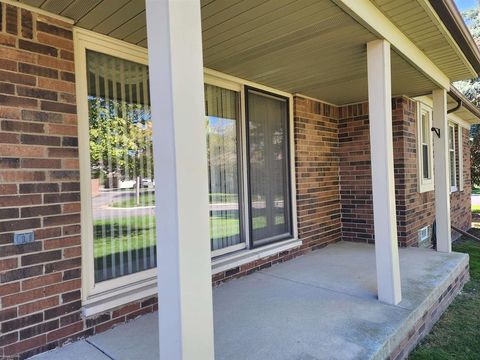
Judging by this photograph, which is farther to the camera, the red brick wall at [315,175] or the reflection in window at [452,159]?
the reflection in window at [452,159]

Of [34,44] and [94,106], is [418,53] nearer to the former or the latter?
[94,106]

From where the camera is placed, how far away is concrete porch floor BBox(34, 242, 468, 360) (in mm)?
2322

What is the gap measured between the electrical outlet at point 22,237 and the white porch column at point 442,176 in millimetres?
4891

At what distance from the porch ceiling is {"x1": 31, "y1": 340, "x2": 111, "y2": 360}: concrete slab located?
2.36 metres

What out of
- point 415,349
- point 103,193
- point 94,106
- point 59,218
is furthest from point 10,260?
point 415,349

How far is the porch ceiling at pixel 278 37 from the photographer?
7.90 ft

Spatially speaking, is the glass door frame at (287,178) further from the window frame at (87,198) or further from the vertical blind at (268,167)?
the window frame at (87,198)

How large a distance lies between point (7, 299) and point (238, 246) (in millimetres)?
2450

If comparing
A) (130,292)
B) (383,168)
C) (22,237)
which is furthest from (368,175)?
(22,237)

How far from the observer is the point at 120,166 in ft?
9.80

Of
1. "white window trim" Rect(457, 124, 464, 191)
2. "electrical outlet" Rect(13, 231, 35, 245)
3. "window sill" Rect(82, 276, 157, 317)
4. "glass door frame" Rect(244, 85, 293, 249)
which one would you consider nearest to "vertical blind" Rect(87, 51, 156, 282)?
"window sill" Rect(82, 276, 157, 317)

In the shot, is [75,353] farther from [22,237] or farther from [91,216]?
[91,216]

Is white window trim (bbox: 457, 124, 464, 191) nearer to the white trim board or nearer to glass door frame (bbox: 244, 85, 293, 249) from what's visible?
glass door frame (bbox: 244, 85, 293, 249)

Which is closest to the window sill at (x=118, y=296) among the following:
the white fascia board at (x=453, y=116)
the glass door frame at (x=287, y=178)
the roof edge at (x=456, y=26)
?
the glass door frame at (x=287, y=178)
